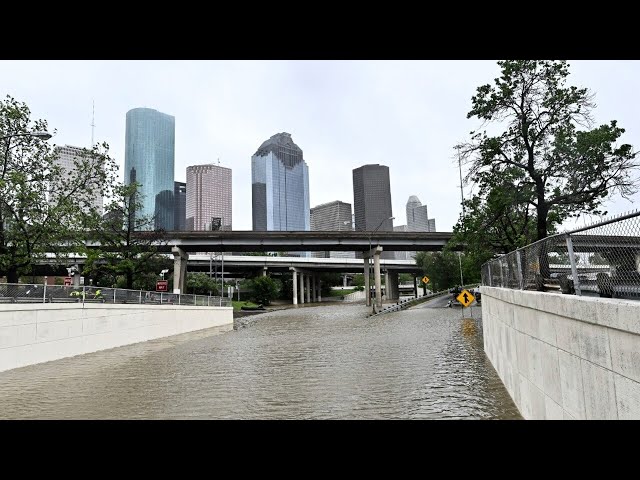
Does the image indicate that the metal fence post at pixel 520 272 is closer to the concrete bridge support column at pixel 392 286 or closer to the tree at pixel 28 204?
the tree at pixel 28 204

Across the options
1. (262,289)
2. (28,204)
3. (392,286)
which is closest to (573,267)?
(28,204)

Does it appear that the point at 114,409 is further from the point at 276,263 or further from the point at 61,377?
the point at 276,263

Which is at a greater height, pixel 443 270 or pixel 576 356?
pixel 443 270

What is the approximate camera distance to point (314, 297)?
116 metres

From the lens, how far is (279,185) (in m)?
166

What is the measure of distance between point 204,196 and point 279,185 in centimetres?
3359

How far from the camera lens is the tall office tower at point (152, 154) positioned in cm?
11844

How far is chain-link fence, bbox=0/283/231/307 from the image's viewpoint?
50.7 ft

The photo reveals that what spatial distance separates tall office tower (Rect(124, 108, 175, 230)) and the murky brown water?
339 ft

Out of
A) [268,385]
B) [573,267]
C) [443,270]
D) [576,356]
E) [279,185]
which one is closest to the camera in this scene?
[576,356]

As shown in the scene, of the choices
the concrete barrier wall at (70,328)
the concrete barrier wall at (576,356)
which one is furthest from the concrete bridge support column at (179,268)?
the concrete barrier wall at (576,356)

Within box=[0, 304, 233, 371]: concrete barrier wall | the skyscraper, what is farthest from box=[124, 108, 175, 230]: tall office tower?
box=[0, 304, 233, 371]: concrete barrier wall

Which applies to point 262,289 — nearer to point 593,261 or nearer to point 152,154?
point 152,154
